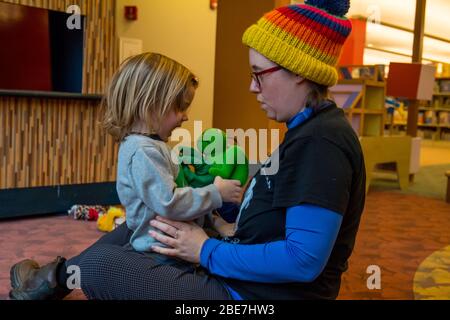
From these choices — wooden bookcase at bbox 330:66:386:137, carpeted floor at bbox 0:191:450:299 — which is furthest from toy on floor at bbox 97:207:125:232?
wooden bookcase at bbox 330:66:386:137

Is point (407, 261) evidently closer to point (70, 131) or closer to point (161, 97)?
point (161, 97)

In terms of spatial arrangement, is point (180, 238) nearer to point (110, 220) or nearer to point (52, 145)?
point (110, 220)

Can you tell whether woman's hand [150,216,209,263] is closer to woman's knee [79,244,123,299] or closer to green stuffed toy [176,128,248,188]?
woman's knee [79,244,123,299]

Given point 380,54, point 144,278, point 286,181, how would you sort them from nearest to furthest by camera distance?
point 286,181, point 144,278, point 380,54

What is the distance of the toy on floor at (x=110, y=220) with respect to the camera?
238 centimetres

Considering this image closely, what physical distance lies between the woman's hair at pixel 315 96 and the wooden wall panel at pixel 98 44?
1.91m

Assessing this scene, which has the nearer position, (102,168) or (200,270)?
(200,270)

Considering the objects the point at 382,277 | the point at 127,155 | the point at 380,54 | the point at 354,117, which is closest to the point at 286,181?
the point at 127,155

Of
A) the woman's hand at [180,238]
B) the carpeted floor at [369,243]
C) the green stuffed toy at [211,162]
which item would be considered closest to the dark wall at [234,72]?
the carpeted floor at [369,243]

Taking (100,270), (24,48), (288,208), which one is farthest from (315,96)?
(24,48)

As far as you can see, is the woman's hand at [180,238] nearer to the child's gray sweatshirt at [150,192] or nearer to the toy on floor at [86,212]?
the child's gray sweatshirt at [150,192]

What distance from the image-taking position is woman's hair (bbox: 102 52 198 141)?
3.79ft

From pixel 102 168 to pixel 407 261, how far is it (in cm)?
159

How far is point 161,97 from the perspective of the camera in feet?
3.82
